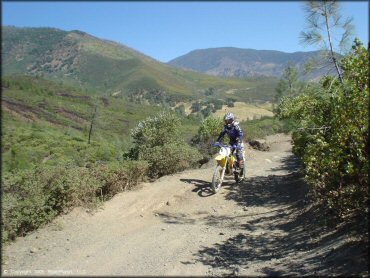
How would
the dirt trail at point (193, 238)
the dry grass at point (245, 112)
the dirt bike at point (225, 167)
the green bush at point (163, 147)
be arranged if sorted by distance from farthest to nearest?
the dry grass at point (245, 112), the green bush at point (163, 147), the dirt bike at point (225, 167), the dirt trail at point (193, 238)

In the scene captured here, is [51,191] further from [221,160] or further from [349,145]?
[349,145]

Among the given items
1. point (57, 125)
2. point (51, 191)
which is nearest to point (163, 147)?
point (51, 191)

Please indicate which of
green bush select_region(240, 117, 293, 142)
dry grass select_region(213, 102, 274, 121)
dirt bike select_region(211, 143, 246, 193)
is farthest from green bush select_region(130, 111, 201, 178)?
dry grass select_region(213, 102, 274, 121)

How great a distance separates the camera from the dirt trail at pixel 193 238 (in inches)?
266

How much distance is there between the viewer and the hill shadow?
6.22 metres

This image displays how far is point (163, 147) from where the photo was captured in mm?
14383

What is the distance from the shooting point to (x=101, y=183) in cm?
1123

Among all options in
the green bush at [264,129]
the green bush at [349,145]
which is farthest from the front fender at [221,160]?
the green bush at [264,129]

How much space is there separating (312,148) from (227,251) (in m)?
2.73

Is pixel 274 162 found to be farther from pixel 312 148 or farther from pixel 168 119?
pixel 312 148

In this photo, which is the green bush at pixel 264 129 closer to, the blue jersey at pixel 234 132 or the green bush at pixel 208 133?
the green bush at pixel 208 133

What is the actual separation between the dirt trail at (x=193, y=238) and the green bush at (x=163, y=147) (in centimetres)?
112

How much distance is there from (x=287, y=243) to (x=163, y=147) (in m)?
7.31

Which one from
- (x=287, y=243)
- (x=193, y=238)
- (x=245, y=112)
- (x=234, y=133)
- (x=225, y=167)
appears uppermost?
(x=245, y=112)
